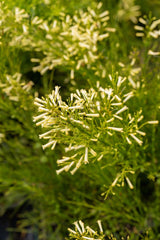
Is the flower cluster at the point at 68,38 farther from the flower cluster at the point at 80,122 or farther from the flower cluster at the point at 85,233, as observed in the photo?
the flower cluster at the point at 85,233

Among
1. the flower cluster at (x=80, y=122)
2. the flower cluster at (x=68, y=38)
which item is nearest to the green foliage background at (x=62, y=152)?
the flower cluster at (x=68, y=38)

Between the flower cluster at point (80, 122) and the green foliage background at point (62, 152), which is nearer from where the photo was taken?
the flower cluster at point (80, 122)

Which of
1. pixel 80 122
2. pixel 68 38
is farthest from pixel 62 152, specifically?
pixel 80 122

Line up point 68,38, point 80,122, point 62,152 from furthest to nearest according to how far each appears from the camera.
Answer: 1. point 62,152
2. point 68,38
3. point 80,122

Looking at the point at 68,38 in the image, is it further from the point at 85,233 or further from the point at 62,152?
the point at 85,233

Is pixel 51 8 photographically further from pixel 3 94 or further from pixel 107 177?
pixel 107 177

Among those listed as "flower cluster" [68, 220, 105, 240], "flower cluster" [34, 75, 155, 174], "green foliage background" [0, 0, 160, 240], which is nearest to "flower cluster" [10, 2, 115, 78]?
"green foliage background" [0, 0, 160, 240]

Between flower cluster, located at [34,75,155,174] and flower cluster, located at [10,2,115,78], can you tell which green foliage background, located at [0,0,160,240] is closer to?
flower cluster, located at [10,2,115,78]

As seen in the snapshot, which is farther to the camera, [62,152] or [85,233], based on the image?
[62,152]

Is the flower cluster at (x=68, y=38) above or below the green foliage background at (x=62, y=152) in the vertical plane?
above
